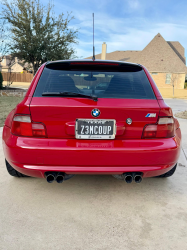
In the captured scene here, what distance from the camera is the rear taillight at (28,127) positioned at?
237 cm

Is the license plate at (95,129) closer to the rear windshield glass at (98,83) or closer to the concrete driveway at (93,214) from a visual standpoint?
the rear windshield glass at (98,83)

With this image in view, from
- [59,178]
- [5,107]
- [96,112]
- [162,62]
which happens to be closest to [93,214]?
[59,178]

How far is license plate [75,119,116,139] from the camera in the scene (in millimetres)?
2340

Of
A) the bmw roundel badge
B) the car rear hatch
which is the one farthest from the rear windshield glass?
the bmw roundel badge

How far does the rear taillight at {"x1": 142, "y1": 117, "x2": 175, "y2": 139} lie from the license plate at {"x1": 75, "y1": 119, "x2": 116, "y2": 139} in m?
0.35

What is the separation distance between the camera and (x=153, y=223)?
2352mm

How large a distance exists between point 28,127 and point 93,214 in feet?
3.69

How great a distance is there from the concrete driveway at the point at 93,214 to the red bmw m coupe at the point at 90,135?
0.41 metres

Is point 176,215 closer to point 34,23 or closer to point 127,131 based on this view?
point 127,131

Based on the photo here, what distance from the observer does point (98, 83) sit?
290 cm

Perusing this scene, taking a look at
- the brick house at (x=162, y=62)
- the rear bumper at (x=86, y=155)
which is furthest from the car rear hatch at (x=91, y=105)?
the brick house at (x=162, y=62)

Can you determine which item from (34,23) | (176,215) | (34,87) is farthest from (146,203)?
(34,23)

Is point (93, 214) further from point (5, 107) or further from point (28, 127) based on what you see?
point (5, 107)

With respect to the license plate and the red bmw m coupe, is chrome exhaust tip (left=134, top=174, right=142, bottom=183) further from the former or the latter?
the license plate
